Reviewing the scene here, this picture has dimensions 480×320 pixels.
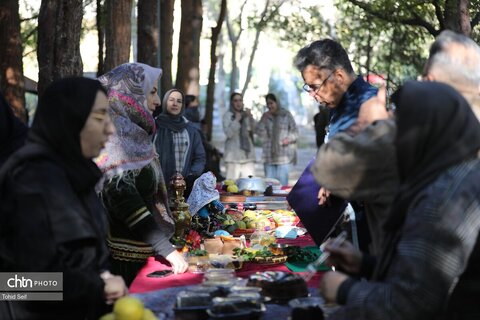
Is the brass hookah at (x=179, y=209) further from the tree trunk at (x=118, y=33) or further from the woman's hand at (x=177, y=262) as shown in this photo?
the tree trunk at (x=118, y=33)

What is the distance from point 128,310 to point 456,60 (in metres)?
1.92

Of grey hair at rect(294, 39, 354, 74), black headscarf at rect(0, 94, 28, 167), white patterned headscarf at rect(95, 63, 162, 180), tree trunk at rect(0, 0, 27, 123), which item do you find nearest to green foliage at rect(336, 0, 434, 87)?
tree trunk at rect(0, 0, 27, 123)

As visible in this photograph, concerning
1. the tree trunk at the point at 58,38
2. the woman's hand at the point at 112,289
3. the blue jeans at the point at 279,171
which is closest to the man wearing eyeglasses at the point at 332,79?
the woman's hand at the point at 112,289

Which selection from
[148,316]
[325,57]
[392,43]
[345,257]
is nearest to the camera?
[345,257]

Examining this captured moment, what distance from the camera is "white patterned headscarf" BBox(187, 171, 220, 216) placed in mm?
6641

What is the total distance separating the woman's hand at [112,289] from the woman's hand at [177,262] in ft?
3.51

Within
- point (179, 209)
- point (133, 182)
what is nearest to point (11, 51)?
point (179, 209)

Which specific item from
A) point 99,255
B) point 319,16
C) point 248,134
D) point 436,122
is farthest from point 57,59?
point 319,16

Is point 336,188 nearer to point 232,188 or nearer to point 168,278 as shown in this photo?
point 168,278

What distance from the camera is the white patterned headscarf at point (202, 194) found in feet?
21.8

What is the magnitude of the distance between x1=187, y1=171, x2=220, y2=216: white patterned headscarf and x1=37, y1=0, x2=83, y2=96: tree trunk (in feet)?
5.05

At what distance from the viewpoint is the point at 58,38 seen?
23.6ft

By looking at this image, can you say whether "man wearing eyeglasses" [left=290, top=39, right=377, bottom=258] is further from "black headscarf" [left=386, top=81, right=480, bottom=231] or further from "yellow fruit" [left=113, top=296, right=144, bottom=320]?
"black headscarf" [left=386, top=81, right=480, bottom=231]

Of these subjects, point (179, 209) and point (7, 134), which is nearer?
point (7, 134)
